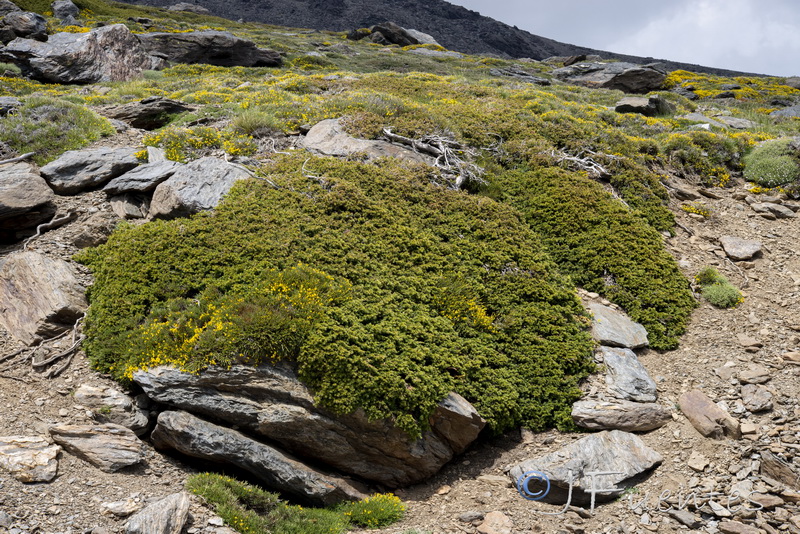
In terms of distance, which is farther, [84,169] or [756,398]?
[84,169]

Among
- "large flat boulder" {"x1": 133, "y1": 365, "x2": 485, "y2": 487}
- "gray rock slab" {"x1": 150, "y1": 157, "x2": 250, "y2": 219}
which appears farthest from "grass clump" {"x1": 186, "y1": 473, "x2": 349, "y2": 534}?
"gray rock slab" {"x1": 150, "y1": 157, "x2": 250, "y2": 219}

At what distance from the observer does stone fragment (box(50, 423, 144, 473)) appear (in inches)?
258

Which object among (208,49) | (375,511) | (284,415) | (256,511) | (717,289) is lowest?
(256,511)

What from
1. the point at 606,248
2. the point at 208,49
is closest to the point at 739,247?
the point at 606,248

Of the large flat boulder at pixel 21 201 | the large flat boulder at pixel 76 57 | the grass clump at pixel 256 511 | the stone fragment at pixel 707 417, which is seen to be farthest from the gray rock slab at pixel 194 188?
the large flat boulder at pixel 76 57

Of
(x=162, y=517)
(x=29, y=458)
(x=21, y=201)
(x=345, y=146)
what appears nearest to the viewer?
(x=162, y=517)

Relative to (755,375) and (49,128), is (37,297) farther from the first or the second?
(755,375)

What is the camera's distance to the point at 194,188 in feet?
36.1

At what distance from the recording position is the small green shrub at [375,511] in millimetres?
6897

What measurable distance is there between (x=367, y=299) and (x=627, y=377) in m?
5.37

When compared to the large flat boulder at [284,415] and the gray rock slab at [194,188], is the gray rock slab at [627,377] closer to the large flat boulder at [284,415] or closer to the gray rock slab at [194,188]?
the large flat boulder at [284,415]

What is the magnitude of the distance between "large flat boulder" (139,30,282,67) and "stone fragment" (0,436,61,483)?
36.1m

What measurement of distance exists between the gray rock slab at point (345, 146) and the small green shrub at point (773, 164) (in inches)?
468

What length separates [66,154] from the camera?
40.8 ft
